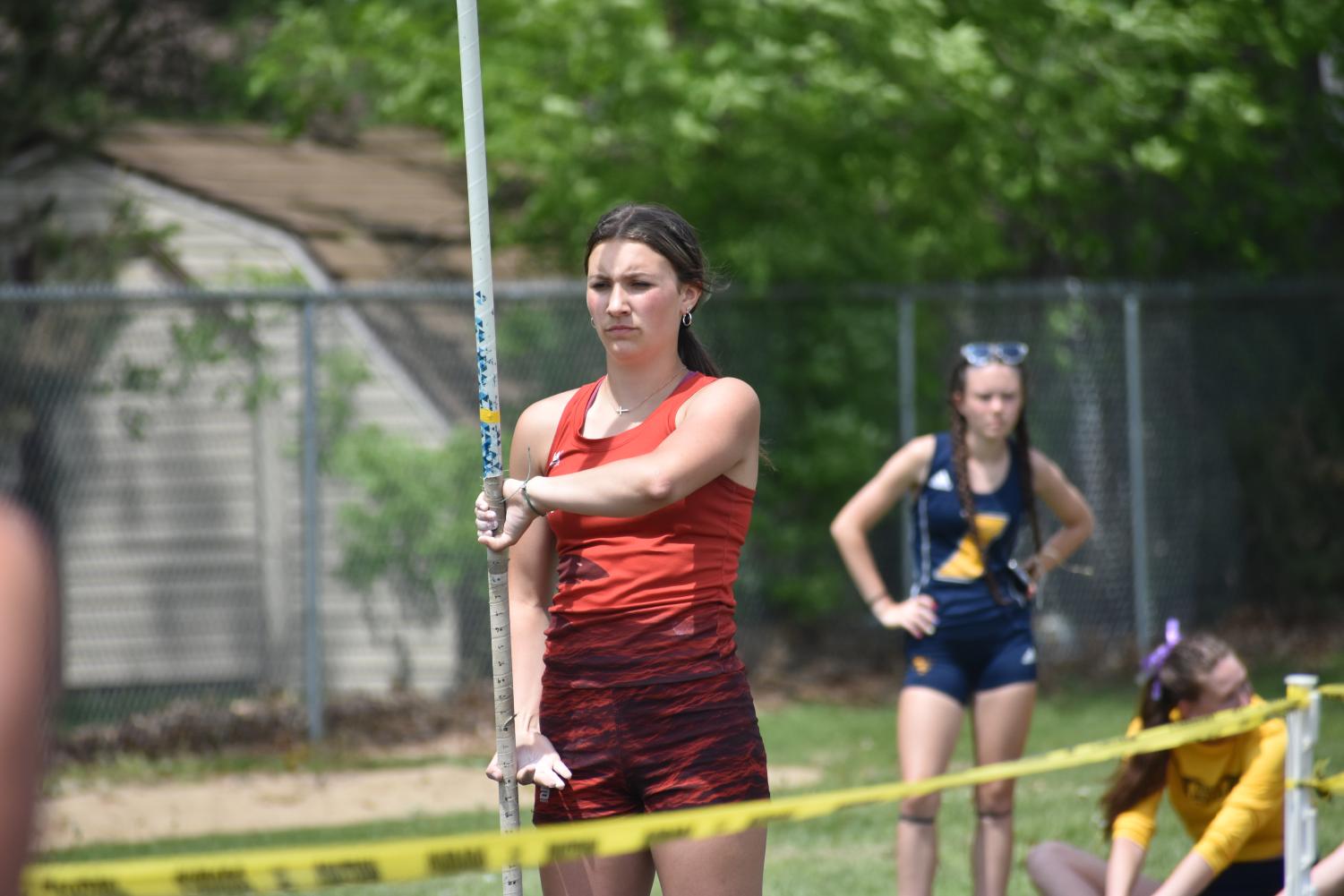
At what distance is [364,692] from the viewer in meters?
10.4

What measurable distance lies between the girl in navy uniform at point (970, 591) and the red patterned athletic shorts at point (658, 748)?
227cm

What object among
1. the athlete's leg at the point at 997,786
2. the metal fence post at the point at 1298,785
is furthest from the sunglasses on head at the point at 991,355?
the metal fence post at the point at 1298,785

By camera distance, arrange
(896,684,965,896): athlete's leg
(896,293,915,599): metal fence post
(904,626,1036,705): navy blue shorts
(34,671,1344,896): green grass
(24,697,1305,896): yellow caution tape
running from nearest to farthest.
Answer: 1. (24,697,1305,896): yellow caution tape
2. (896,684,965,896): athlete's leg
3. (904,626,1036,705): navy blue shorts
4. (34,671,1344,896): green grass
5. (896,293,915,599): metal fence post

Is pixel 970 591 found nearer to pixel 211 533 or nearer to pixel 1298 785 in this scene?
pixel 1298 785

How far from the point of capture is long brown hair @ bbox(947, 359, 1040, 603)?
18.5 feet

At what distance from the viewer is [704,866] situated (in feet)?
10.2

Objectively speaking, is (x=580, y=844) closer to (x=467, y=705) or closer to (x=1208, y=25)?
(x=467, y=705)

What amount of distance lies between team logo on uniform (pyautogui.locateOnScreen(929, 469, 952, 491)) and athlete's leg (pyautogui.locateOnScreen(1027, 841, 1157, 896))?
127 centimetres

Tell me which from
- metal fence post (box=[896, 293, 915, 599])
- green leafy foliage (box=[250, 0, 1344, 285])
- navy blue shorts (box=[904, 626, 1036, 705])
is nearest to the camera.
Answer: navy blue shorts (box=[904, 626, 1036, 705])

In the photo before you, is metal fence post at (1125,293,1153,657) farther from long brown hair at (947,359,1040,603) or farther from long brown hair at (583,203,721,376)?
long brown hair at (583,203,721,376)

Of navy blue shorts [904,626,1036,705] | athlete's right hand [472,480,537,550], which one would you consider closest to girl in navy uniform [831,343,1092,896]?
navy blue shorts [904,626,1036,705]

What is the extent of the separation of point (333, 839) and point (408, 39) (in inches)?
254

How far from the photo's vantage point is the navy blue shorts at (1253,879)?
474 cm

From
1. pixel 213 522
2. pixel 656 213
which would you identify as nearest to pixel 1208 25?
pixel 213 522
